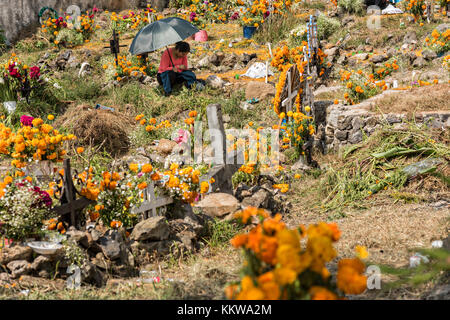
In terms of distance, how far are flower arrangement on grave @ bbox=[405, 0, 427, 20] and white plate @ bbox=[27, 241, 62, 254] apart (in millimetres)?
10987

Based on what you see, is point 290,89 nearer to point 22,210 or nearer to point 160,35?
point 160,35

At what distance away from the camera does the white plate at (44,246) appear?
137 inches

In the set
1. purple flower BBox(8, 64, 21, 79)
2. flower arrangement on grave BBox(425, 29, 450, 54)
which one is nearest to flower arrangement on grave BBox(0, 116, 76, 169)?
purple flower BBox(8, 64, 21, 79)

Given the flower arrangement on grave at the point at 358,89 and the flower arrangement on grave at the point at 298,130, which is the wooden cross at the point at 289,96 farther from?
the flower arrangement on grave at the point at 358,89

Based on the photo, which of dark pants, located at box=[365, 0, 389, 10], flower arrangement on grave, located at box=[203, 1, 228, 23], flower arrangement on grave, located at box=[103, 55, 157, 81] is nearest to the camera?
flower arrangement on grave, located at box=[103, 55, 157, 81]

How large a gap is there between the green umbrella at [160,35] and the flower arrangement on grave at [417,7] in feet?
19.9

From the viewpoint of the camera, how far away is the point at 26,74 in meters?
8.57

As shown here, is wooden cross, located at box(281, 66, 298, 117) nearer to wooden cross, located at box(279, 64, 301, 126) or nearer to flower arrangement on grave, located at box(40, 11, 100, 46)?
wooden cross, located at box(279, 64, 301, 126)

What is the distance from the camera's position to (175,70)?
925 cm

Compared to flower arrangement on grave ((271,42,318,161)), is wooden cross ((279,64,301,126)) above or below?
above

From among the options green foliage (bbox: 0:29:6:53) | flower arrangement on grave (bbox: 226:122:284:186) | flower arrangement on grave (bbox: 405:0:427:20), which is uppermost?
flower arrangement on grave (bbox: 405:0:427:20)

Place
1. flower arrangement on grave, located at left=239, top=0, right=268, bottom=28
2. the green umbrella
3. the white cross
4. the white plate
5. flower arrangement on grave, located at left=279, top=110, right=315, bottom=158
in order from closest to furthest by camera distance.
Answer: the white plate
flower arrangement on grave, located at left=279, top=110, right=315, bottom=158
the white cross
the green umbrella
flower arrangement on grave, located at left=239, top=0, right=268, bottom=28

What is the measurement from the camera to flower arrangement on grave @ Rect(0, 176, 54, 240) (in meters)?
3.62

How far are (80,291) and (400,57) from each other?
8506mm
